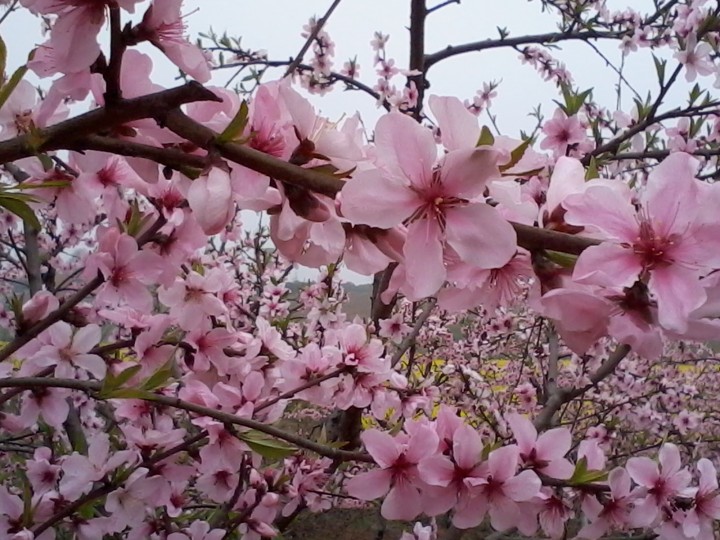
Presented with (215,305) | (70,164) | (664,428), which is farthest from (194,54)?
(664,428)

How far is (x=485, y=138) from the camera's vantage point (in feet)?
1.98

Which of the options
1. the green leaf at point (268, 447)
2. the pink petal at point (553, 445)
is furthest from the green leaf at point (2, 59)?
the pink petal at point (553, 445)

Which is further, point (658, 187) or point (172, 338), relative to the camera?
point (172, 338)

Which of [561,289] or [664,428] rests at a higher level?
[664,428]

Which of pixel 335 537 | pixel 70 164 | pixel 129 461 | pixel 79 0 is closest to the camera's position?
pixel 79 0

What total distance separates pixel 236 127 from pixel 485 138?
0.79ft

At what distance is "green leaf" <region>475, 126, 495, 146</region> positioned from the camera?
599mm

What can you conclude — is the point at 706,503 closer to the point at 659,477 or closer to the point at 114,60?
the point at 659,477

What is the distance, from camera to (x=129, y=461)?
117cm

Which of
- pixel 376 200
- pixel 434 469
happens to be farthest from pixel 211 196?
pixel 434 469

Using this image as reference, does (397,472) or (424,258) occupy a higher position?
(424,258)

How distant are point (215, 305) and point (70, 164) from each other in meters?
0.40

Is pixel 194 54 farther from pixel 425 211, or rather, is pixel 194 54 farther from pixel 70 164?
pixel 70 164

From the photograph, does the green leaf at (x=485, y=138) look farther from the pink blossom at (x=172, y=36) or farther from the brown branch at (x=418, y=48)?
the brown branch at (x=418, y=48)
